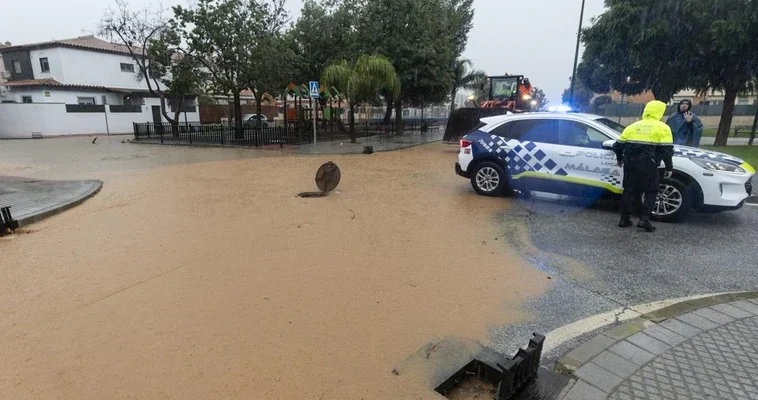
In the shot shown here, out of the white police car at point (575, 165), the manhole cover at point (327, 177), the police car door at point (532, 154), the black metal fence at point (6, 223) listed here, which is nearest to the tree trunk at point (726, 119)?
the white police car at point (575, 165)

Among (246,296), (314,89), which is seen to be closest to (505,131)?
(246,296)

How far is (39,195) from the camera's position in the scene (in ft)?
27.3

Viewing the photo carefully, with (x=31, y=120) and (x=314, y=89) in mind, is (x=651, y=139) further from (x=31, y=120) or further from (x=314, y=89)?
(x=31, y=120)

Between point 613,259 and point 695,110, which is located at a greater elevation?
point 695,110

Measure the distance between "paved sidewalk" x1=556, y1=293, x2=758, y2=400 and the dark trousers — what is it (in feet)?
8.16

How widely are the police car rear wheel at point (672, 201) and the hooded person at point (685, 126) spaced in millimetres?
3368

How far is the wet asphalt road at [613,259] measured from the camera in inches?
147

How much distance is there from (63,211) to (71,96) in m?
28.6

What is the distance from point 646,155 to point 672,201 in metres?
1.17

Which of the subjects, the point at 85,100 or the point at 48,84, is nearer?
the point at 48,84

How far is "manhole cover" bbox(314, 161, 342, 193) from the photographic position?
8695 mm

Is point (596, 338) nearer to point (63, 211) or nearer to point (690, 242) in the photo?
point (690, 242)

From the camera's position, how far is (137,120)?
1294 inches

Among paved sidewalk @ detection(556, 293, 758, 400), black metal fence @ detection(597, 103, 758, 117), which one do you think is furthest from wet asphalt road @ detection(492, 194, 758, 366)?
black metal fence @ detection(597, 103, 758, 117)
